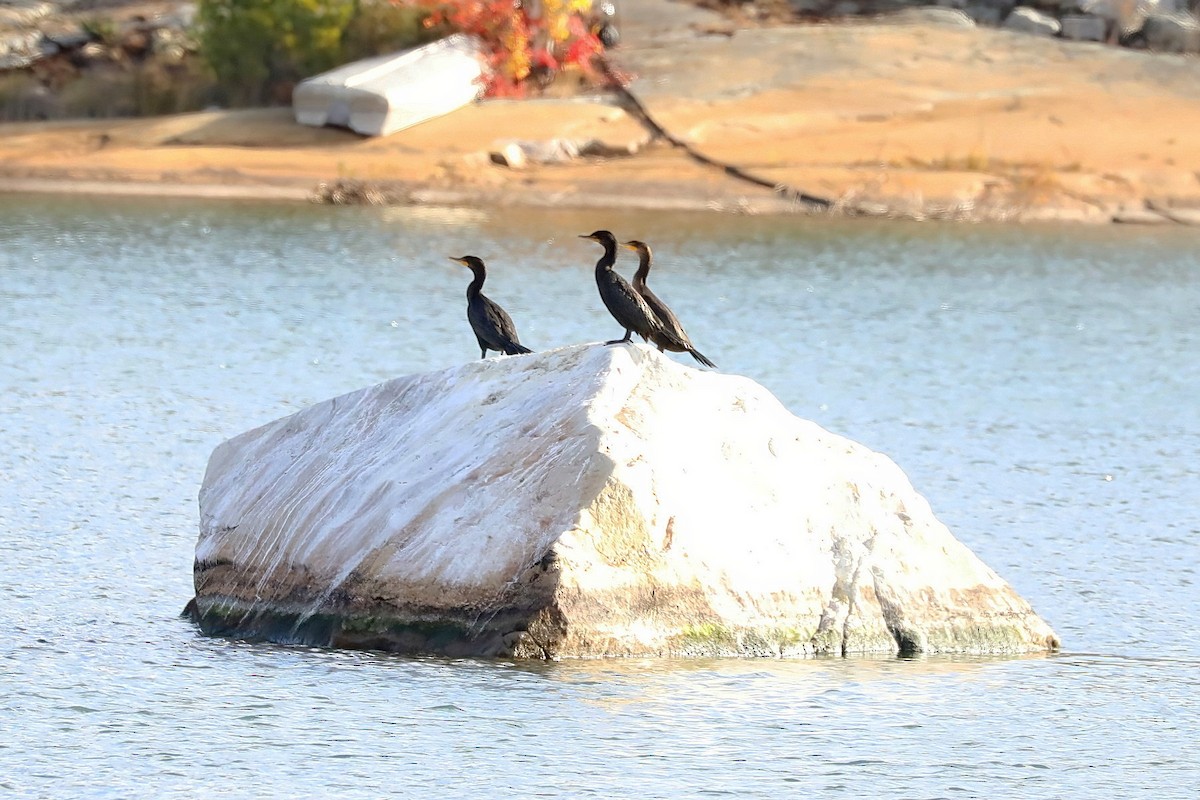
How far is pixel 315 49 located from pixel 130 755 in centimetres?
2746

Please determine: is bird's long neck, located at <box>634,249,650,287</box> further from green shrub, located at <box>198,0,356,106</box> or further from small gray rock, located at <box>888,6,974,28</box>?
small gray rock, located at <box>888,6,974,28</box>

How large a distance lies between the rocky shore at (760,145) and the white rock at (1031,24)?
1.63 metres

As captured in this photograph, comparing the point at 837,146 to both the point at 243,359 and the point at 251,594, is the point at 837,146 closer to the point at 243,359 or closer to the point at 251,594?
the point at 243,359

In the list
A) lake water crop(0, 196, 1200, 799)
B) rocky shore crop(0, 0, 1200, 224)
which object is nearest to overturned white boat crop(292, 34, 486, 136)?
rocky shore crop(0, 0, 1200, 224)

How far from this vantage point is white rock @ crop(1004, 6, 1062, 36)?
1529 inches

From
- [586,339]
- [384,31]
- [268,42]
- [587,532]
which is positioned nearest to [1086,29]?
[384,31]

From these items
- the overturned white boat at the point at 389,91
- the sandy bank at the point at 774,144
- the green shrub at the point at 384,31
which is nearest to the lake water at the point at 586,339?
the sandy bank at the point at 774,144

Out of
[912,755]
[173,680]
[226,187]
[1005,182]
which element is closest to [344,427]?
[173,680]

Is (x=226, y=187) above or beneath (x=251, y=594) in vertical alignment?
beneath

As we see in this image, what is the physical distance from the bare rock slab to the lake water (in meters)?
0.21

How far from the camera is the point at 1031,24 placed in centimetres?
3891

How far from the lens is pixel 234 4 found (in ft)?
115

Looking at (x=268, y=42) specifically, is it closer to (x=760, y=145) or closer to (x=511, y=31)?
(x=511, y=31)

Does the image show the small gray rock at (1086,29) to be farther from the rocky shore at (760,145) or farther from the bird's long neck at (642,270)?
the bird's long neck at (642,270)
